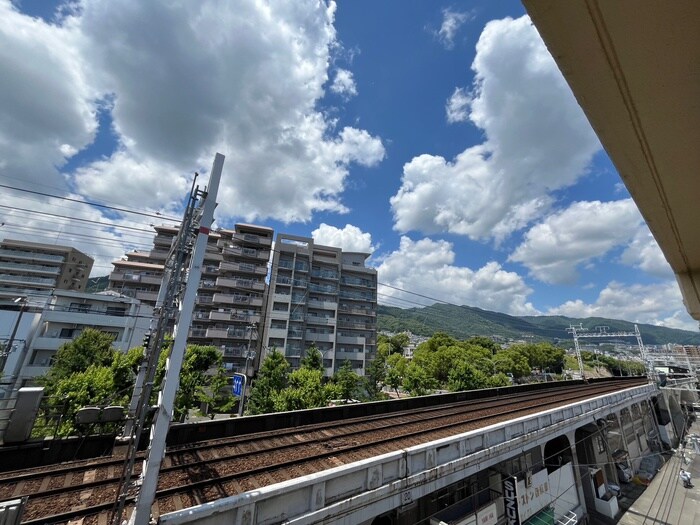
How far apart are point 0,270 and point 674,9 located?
79.1 metres

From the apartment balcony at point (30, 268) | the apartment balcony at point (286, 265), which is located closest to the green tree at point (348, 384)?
the apartment balcony at point (286, 265)

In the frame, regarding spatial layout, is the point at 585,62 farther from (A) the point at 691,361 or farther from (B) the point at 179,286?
(A) the point at 691,361

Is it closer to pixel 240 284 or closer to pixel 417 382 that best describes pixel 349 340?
pixel 417 382

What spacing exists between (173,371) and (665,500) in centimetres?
2930

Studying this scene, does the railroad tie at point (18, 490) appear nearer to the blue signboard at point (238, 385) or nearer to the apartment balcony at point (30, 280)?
the blue signboard at point (238, 385)

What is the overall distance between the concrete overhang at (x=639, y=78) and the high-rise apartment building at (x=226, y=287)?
115 ft

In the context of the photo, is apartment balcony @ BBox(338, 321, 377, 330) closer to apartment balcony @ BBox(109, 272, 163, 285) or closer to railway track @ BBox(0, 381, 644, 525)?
apartment balcony @ BBox(109, 272, 163, 285)

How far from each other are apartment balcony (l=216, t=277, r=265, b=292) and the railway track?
3070cm

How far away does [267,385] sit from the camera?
23.3m

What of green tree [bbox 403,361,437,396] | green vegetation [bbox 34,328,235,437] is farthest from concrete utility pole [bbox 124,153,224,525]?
green tree [bbox 403,361,437,396]

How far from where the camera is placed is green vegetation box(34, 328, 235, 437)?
1241 centimetres

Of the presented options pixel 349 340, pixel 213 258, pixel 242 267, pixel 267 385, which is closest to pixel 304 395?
pixel 267 385

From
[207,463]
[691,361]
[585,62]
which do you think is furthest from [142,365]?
[691,361]

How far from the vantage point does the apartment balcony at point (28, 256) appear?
52250 millimetres
